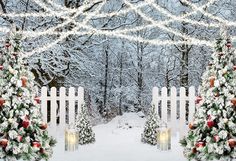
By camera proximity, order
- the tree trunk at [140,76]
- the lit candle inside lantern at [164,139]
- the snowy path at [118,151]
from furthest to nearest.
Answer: the tree trunk at [140,76] → the lit candle inside lantern at [164,139] → the snowy path at [118,151]

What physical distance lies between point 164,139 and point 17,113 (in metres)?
3.72

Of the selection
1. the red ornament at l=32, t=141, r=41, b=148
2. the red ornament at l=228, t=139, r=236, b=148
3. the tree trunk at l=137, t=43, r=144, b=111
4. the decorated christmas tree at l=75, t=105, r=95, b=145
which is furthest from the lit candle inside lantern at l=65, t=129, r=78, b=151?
the tree trunk at l=137, t=43, r=144, b=111

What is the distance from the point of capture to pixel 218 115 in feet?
23.9

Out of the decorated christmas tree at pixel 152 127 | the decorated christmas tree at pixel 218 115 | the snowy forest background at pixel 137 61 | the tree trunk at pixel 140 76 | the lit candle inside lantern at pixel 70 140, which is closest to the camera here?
the decorated christmas tree at pixel 218 115

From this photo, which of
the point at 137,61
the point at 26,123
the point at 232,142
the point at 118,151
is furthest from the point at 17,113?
the point at 137,61

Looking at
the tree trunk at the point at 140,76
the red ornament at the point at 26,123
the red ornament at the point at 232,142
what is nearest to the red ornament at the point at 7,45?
the red ornament at the point at 26,123

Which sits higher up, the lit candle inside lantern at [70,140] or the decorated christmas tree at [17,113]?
the decorated christmas tree at [17,113]

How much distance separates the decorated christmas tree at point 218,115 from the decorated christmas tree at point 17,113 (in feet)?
8.78

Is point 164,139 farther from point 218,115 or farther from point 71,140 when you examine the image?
point 218,115

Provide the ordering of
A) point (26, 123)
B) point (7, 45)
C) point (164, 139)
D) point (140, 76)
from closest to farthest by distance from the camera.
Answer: point (26, 123)
point (7, 45)
point (164, 139)
point (140, 76)

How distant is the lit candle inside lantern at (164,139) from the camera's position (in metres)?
9.45

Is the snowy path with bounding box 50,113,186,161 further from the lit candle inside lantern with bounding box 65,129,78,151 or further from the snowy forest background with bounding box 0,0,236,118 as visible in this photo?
the snowy forest background with bounding box 0,0,236,118

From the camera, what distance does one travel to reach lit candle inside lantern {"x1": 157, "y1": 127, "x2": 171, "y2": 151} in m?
9.45

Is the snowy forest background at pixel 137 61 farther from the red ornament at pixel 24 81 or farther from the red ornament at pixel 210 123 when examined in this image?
the red ornament at pixel 210 123
